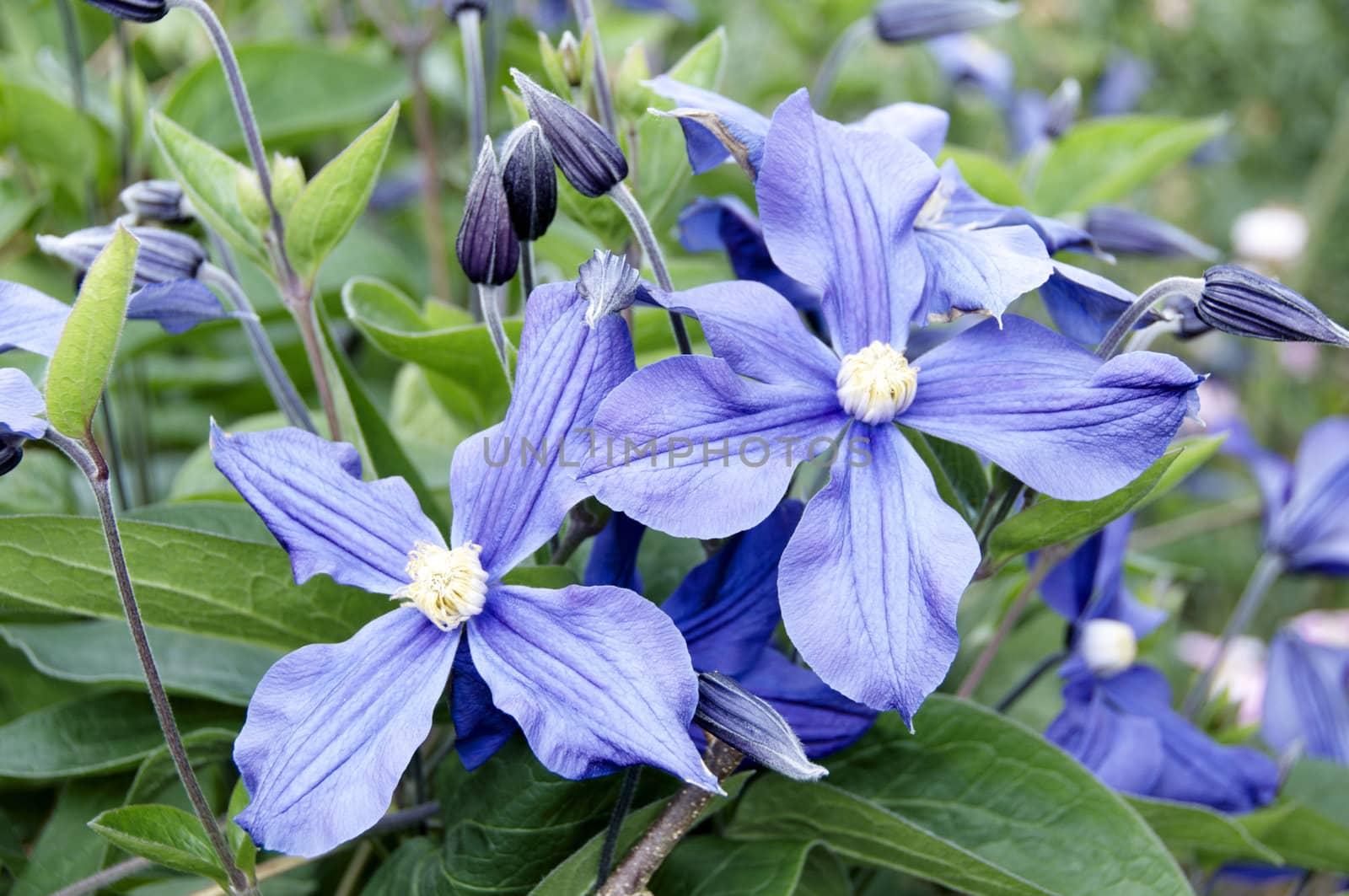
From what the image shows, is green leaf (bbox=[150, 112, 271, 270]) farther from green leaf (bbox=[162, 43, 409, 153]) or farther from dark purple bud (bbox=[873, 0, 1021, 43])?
dark purple bud (bbox=[873, 0, 1021, 43])

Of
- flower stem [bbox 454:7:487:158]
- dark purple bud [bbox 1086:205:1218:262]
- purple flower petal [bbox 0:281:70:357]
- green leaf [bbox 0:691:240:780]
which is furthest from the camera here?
dark purple bud [bbox 1086:205:1218:262]

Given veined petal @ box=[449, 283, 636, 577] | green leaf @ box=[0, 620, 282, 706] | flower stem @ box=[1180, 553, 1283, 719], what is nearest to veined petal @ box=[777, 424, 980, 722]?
veined petal @ box=[449, 283, 636, 577]

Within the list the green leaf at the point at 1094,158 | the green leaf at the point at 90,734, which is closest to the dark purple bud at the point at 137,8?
the green leaf at the point at 90,734

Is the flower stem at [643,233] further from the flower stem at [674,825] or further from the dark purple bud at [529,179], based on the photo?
the flower stem at [674,825]

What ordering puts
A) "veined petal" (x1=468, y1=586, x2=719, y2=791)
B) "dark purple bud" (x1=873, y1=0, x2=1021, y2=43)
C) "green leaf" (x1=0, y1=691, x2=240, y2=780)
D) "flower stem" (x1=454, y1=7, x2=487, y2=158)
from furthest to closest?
"dark purple bud" (x1=873, y1=0, x2=1021, y2=43)
"flower stem" (x1=454, y1=7, x2=487, y2=158)
"green leaf" (x1=0, y1=691, x2=240, y2=780)
"veined petal" (x1=468, y1=586, x2=719, y2=791)

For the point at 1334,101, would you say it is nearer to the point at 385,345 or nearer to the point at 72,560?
the point at 385,345

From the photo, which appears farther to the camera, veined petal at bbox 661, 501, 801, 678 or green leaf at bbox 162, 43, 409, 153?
green leaf at bbox 162, 43, 409, 153
